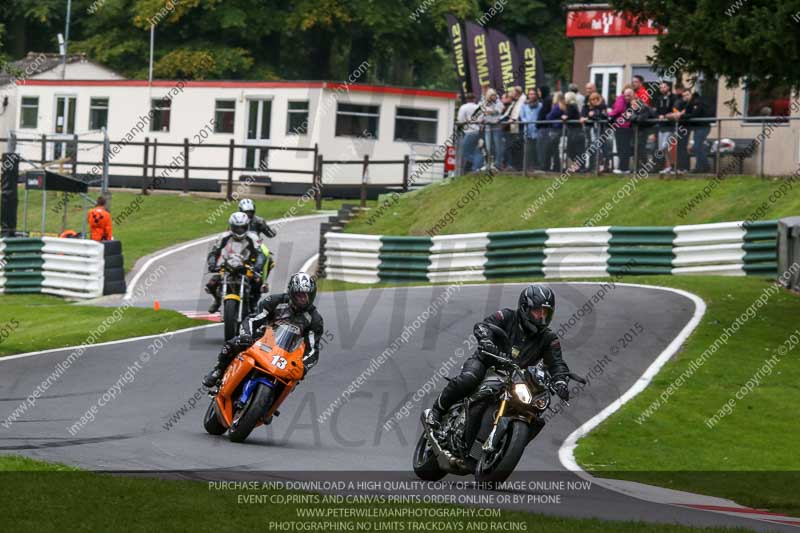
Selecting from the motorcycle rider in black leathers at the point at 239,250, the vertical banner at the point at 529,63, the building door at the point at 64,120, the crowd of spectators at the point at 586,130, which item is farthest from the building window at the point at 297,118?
the motorcycle rider in black leathers at the point at 239,250

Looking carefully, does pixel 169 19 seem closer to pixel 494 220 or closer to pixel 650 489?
pixel 494 220

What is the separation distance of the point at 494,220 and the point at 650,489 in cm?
1809

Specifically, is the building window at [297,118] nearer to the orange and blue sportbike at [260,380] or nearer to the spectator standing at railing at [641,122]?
the spectator standing at railing at [641,122]

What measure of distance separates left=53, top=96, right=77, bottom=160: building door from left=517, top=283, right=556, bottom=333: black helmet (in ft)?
130

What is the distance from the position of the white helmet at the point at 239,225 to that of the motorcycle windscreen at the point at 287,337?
6220mm

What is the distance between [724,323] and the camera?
19750 mm

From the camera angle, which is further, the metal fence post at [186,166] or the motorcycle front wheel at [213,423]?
the metal fence post at [186,166]

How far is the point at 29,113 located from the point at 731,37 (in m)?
37.3

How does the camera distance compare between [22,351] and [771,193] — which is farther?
[771,193]

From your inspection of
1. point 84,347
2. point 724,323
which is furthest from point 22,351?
point 724,323

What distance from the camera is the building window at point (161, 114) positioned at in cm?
4681

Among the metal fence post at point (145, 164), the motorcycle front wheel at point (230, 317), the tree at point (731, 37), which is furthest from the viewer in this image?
the metal fence post at point (145, 164)

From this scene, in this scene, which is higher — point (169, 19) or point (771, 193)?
point (169, 19)

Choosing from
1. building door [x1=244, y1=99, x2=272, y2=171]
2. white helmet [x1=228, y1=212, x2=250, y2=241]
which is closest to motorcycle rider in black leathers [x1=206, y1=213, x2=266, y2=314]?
white helmet [x1=228, y1=212, x2=250, y2=241]
